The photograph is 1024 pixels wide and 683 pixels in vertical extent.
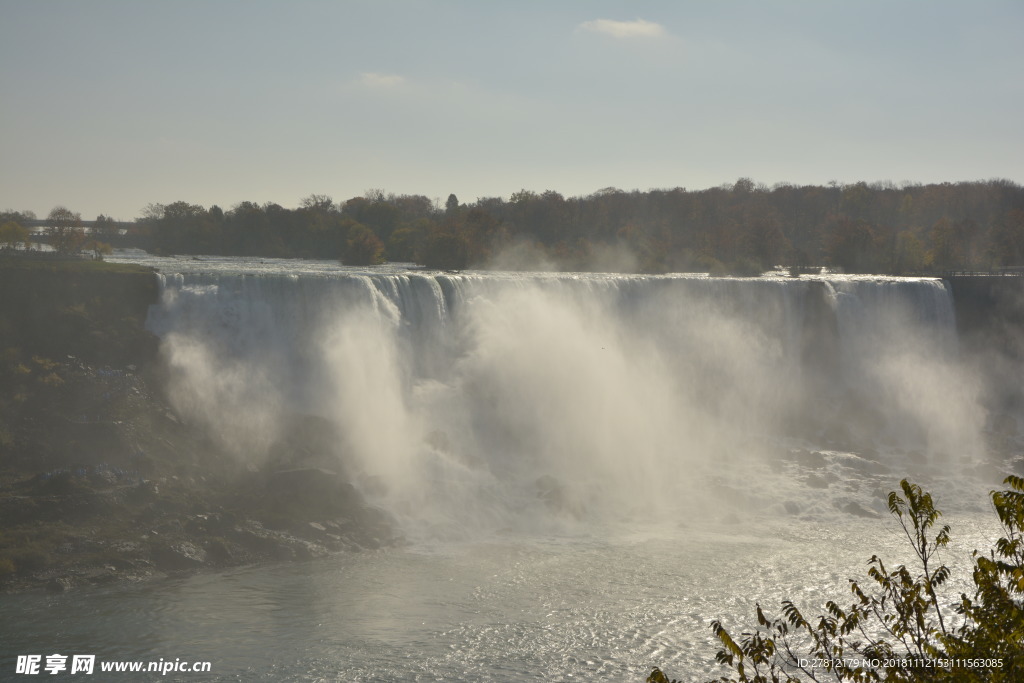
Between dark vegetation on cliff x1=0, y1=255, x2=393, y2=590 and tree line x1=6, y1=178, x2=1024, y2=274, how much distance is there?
43.7ft

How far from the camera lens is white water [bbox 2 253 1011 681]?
50.8 ft

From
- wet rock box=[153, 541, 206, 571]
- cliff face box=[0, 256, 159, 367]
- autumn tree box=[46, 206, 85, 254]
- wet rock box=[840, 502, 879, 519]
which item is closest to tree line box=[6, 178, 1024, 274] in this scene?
autumn tree box=[46, 206, 85, 254]

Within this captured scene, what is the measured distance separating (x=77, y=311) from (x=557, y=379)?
15.4 metres

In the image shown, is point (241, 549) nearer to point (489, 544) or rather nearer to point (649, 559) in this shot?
point (489, 544)

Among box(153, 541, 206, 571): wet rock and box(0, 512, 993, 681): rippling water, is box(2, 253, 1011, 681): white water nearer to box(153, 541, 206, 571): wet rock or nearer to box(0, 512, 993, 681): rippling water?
box(0, 512, 993, 681): rippling water

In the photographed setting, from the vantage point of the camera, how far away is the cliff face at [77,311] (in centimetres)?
2589

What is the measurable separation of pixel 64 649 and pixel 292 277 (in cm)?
1585

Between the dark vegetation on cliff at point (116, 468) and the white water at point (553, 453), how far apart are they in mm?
837

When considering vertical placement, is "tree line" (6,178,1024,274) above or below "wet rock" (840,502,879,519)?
above

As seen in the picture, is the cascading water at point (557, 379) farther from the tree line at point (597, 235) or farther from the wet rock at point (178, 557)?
the tree line at point (597, 235)

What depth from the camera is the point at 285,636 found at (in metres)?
15.2

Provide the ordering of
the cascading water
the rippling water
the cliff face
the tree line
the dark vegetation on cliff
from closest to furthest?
the rippling water, the dark vegetation on cliff, the cascading water, the cliff face, the tree line

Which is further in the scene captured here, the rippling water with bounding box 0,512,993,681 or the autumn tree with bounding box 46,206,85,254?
the autumn tree with bounding box 46,206,85,254

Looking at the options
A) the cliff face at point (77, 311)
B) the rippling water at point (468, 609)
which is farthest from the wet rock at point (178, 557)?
the cliff face at point (77, 311)
